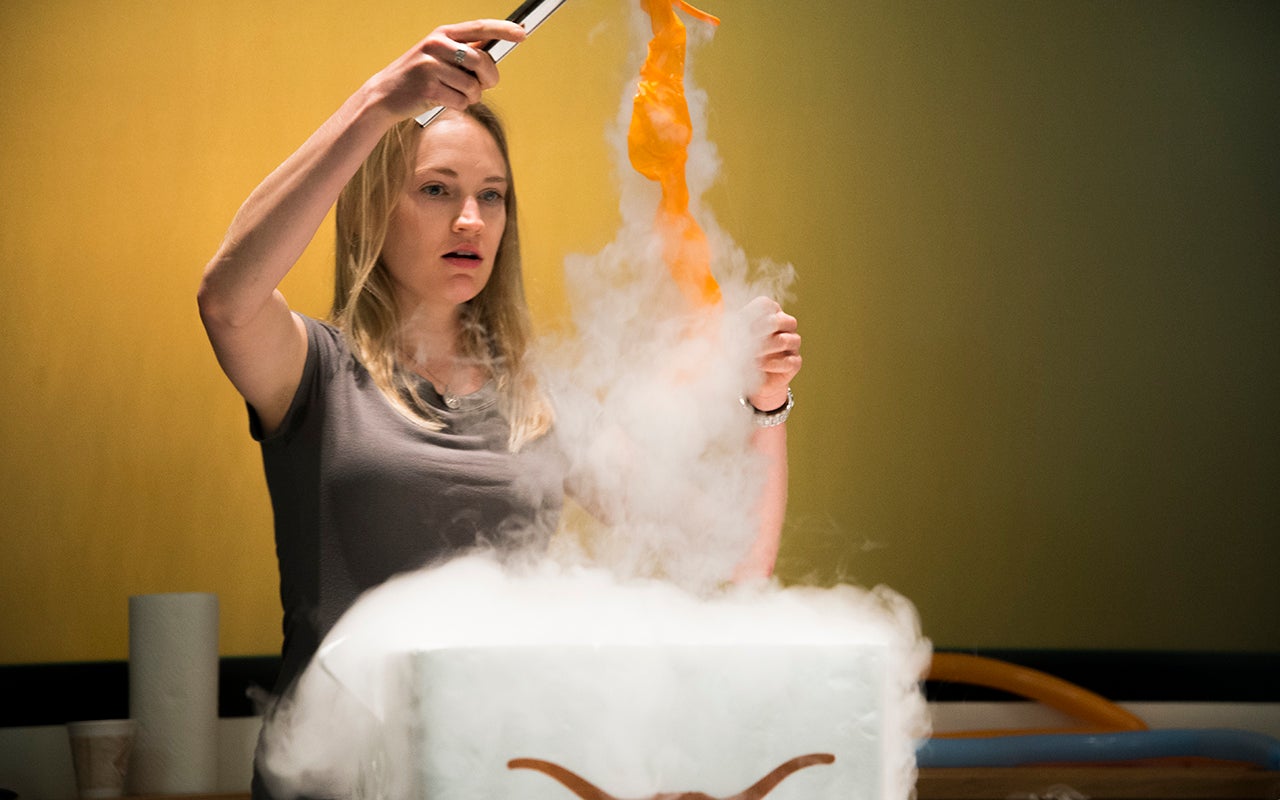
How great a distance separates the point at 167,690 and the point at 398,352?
0.63 meters

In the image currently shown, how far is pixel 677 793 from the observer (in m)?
0.73

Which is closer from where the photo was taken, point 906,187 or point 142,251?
point 142,251

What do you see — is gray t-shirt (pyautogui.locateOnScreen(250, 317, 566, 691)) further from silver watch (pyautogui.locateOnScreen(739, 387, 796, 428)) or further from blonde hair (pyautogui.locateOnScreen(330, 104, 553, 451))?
silver watch (pyautogui.locateOnScreen(739, 387, 796, 428))

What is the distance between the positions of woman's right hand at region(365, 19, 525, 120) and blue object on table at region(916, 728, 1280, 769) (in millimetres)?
1274

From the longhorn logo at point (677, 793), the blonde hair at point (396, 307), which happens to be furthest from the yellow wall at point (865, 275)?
the longhorn logo at point (677, 793)

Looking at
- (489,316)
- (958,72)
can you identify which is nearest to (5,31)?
(489,316)

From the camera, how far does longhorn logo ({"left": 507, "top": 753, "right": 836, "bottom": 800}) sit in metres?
0.72

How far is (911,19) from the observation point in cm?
220

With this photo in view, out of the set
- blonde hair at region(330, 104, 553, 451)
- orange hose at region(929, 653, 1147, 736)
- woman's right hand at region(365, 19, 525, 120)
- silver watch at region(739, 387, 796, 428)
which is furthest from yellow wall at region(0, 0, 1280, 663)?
woman's right hand at region(365, 19, 525, 120)

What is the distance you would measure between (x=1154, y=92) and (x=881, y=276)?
67 centimetres

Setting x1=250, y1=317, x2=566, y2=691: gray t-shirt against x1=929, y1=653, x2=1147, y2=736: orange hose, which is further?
x1=929, y1=653, x2=1147, y2=736: orange hose

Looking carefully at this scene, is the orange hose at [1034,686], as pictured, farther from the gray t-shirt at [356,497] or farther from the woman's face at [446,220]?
the woman's face at [446,220]

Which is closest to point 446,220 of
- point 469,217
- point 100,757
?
point 469,217

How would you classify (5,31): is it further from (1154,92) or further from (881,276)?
(1154,92)
